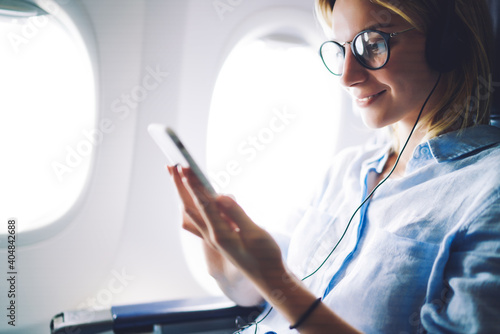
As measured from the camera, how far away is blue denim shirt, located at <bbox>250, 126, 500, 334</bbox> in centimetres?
71

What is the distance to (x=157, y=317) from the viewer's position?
1.01 meters

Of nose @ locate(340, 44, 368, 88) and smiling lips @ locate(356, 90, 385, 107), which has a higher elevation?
nose @ locate(340, 44, 368, 88)

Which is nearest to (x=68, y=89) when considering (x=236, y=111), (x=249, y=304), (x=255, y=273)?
(x=236, y=111)

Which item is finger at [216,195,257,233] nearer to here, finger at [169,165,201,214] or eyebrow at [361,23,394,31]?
finger at [169,165,201,214]

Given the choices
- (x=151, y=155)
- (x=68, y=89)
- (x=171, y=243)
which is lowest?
(x=171, y=243)

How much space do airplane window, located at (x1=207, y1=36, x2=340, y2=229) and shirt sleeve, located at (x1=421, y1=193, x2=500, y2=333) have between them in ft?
2.65

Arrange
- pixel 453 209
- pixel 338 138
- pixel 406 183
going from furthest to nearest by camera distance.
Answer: pixel 338 138, pixel 406 183, pixel 453 209

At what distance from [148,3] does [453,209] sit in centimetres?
101

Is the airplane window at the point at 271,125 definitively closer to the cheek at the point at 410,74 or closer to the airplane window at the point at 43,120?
the airplane window at the point at 43,120

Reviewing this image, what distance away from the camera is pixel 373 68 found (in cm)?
89

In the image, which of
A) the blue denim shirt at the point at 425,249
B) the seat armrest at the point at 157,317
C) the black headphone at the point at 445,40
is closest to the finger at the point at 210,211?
the blue denim shirt at the point at 425,249

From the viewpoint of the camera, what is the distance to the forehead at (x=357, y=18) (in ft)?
2.89

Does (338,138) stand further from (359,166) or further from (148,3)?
(148,3)

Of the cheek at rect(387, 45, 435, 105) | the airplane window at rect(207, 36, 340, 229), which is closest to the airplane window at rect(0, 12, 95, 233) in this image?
the airplane window at rect(207, 36, 340, 229)
